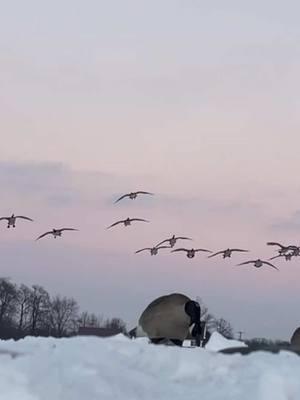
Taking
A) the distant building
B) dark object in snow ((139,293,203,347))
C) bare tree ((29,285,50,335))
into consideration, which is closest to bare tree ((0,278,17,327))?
bare tree ((29,285,50,335))

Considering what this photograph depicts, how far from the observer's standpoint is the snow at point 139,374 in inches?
321

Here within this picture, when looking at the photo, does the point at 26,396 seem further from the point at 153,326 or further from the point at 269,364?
the point at 153,326

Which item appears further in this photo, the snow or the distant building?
the distant building

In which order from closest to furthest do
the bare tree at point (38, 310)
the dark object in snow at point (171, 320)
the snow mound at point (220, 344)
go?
the snow mound at point (220, 344) < the dark object in snow at point (171, 320) < the bare tree at point (38, 310)

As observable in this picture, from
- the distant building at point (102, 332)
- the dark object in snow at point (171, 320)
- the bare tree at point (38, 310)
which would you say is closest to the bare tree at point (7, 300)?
the bare tree at point (38, 310)

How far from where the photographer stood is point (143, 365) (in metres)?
9.19

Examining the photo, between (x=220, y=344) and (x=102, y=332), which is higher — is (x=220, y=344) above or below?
below

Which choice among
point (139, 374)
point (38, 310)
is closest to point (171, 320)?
point (139, 374)

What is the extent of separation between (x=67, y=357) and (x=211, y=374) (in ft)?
4.70

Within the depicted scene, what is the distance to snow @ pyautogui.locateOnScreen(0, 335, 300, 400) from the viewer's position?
8.16m

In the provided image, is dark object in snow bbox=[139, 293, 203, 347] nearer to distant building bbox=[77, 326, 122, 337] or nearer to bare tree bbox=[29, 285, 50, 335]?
distant building bbox=[77, 326, 122, 337]

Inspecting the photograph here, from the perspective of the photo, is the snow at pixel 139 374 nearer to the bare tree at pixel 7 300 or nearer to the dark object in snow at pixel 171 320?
the dark object in snow at pixel 171 320

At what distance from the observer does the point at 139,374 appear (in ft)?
28.8

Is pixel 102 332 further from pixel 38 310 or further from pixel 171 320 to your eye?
pixel 38 310
